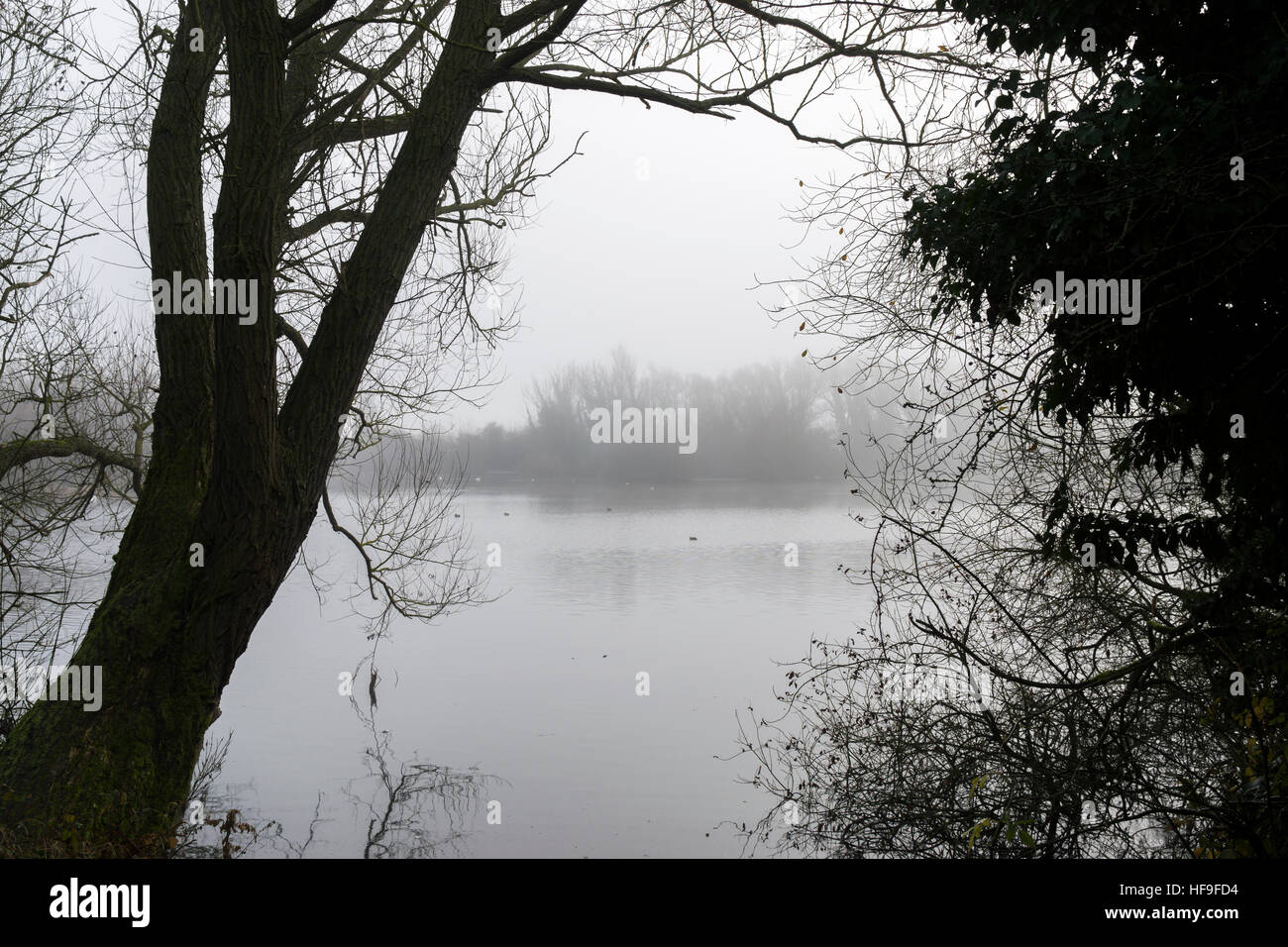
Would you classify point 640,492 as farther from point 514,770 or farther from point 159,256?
→ point 159,256

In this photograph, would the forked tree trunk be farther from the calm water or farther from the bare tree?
the calm water

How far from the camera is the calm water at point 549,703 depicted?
28.9 feet

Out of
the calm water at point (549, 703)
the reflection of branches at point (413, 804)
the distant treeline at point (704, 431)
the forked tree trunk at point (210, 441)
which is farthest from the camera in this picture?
the distant treeline at point (704, 431)

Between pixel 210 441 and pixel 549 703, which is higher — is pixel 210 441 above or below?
above

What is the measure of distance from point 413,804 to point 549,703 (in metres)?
2.63

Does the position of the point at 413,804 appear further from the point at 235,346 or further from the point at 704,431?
the point at 704,431

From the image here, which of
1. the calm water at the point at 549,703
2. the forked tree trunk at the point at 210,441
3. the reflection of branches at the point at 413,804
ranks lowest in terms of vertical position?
the reflection of branches at the point at 413,804

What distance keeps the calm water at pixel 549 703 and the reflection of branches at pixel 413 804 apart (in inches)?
0.9

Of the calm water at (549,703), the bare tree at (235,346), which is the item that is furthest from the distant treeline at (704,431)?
the bare tree at (235,346)

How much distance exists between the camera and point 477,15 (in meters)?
4.86

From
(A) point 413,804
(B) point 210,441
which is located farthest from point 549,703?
(B) point 210,441

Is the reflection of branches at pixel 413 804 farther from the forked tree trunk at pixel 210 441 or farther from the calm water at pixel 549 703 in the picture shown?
the forked tree trunk at pixel 210 441

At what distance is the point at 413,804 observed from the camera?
9469 mm
